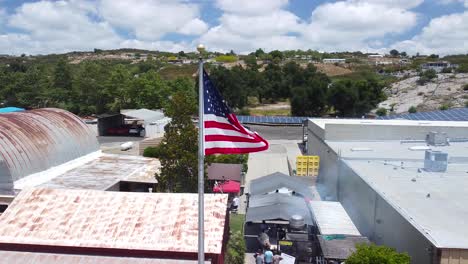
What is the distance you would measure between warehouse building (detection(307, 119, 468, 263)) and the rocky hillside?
53977 millimetres

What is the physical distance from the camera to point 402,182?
17.4m

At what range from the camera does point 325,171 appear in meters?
26.8

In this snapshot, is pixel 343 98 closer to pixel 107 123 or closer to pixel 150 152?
pixel 107 123

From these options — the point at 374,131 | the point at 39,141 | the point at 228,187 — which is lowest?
the point at 228,187

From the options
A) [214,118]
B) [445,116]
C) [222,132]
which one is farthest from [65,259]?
[445,116]

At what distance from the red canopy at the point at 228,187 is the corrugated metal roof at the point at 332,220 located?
17.7 ft

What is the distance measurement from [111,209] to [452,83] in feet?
362

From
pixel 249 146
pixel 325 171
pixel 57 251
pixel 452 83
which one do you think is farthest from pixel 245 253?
pixel 452 83

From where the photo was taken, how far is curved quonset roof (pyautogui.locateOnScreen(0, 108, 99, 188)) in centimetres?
1834

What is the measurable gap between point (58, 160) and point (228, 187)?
28.7 feet

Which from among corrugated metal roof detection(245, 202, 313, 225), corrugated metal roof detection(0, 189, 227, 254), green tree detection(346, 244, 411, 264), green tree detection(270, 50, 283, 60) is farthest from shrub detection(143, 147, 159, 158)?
green tree detection(270, 50, 283, 60)

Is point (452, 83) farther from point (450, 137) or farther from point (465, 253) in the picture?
point (465, 253)

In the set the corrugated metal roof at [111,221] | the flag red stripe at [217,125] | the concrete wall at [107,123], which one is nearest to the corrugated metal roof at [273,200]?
the corrugated metal roof at [111,221]

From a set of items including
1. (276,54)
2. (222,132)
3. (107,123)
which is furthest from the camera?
(276,54)
